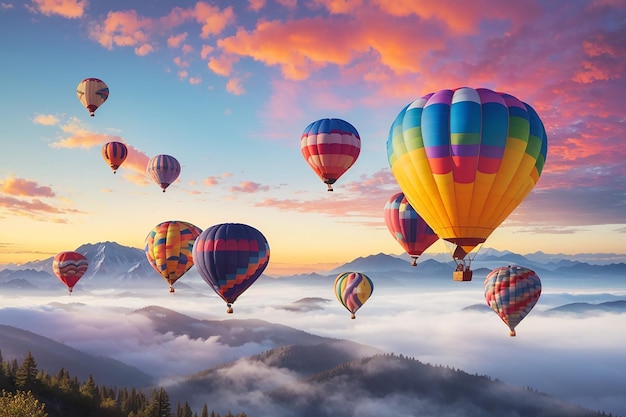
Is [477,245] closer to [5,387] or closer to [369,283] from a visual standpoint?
[369,283]

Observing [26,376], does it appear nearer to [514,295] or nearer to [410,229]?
[410,229]

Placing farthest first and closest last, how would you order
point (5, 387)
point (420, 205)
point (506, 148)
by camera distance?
point (5, 387), point (420, 205), point (506, 148)

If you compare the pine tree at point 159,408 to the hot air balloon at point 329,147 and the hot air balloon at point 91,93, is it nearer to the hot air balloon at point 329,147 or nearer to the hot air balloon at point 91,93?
the hot air balloon at point 91,93

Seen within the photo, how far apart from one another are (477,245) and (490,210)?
3.25 m

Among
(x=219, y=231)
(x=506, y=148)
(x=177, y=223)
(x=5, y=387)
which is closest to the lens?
(x=506, y=148)

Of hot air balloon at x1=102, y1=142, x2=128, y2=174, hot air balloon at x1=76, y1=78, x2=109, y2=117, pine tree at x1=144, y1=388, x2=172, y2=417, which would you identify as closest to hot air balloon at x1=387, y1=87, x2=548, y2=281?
hot air balloon at x1=76, y1=78, x2=109, y2=117

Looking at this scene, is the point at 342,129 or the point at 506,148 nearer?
the point at 506,148

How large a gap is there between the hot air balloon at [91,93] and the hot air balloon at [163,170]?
13.5 m

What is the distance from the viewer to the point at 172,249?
83.0 m

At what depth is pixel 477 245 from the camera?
1921 inches

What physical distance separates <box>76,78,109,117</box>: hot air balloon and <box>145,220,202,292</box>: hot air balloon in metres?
22.7

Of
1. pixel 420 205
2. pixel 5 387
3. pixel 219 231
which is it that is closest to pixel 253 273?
pixel 219 231

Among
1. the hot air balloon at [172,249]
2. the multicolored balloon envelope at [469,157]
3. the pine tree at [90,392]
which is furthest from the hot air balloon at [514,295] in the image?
the pine tree at [90,392]

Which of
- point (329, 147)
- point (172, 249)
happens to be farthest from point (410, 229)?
point (172, 249)
